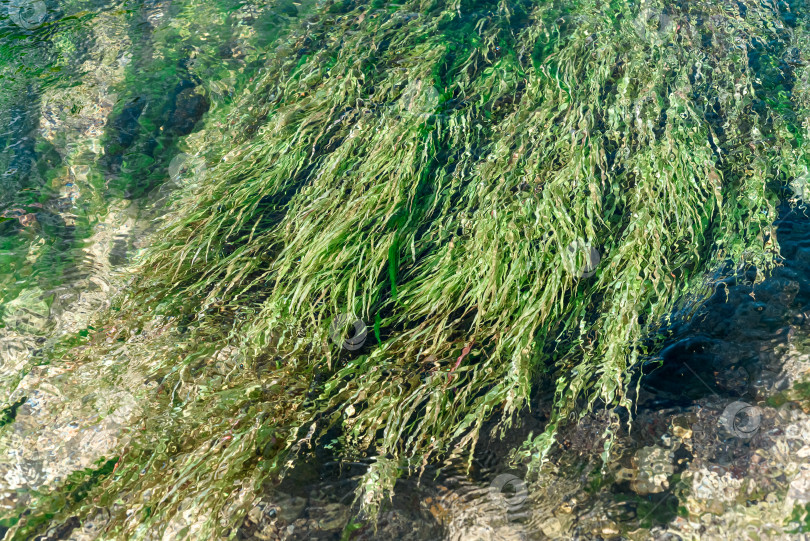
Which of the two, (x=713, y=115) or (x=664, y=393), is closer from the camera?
(x=664, y=393)

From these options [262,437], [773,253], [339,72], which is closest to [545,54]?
[339,72]

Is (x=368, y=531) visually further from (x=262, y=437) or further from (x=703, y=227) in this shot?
(x=703, y=227)

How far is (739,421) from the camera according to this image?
2209 millimetres

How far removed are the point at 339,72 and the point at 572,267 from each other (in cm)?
206

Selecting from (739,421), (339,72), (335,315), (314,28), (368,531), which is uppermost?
(314,28)

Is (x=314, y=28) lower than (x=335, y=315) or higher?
Result: higher

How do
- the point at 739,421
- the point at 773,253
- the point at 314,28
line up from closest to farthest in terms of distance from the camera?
the point at 739,421 → the point at 773,253 → the point at 314,28

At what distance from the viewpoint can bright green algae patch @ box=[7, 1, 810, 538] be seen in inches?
86.8

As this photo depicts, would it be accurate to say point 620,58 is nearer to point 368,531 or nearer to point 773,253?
point 773,253

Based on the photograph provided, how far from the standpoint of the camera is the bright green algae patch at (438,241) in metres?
2.21

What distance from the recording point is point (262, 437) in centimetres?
214

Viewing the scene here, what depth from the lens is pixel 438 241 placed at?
8.97 ft

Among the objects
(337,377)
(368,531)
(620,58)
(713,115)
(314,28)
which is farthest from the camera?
(314,28)

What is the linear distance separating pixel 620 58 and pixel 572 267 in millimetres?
1720
